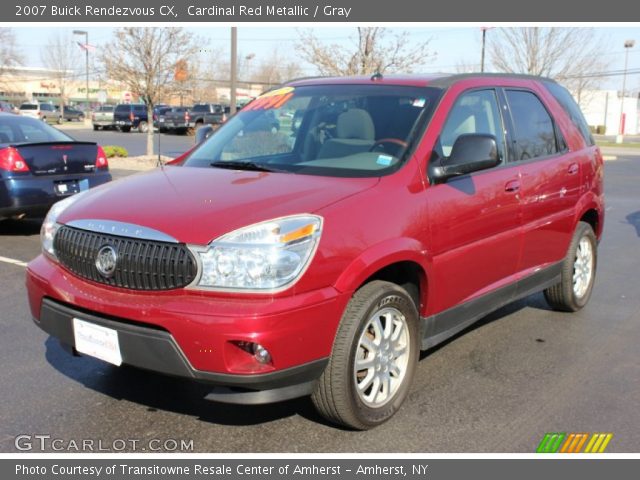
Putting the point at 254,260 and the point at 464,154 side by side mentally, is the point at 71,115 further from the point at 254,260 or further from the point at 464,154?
the point at 254,260

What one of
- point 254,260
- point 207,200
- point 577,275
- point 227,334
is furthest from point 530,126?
point 227,334

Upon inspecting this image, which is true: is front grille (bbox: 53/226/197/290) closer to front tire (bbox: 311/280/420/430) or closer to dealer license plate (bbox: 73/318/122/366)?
dealer license plate (bbox: 73/318/122/366)

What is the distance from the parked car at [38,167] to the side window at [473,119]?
579 cm

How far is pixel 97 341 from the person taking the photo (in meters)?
3.33

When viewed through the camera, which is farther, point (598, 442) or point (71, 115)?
point (71, 115)

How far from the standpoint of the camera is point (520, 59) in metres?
34.3

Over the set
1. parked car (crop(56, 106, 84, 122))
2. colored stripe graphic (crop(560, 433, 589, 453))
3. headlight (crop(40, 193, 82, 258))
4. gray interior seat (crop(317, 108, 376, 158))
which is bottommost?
colored stripe graphic (crop(560, 433, 589, 453))

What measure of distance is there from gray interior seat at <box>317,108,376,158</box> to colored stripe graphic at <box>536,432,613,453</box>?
1947 millimetres

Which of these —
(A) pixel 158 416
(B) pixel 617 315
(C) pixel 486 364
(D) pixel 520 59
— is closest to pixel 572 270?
(B) pixel 617 315

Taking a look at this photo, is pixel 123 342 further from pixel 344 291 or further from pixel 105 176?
pixel 105 176

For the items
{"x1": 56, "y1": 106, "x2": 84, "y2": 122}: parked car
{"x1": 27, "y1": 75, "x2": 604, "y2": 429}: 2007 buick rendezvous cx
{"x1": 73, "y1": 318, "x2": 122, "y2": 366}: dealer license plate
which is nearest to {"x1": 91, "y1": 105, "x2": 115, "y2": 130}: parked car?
{"x1": 56, "y1": 106, "x2": 84, "y2": 122}: parked car

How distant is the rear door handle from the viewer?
458 centimetres

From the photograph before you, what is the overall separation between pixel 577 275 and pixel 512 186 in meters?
1.70

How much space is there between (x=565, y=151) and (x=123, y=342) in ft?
13.0
